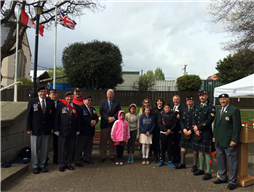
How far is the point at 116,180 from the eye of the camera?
4523mm

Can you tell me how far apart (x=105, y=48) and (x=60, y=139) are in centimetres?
1712

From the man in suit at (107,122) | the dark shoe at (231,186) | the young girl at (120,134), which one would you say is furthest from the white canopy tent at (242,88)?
the man in suit at (107,122)

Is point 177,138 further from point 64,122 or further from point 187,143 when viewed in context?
point 64,122

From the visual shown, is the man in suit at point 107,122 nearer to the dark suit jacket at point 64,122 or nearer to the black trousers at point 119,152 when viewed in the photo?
the black trousers at point 119,152

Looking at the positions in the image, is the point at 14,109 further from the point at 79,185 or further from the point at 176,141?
the point at 176,141

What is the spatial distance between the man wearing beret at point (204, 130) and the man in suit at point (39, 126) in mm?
3754

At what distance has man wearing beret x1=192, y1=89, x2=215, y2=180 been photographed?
4.81 meters

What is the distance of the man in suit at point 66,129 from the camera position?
522cm

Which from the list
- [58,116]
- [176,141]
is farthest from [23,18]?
[176,141]

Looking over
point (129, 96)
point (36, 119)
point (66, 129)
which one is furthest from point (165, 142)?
point (129, 96)

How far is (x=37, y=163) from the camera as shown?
5.08 meters

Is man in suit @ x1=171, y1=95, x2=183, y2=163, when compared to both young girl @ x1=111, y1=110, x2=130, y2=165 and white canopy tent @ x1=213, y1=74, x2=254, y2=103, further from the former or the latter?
white canopy tent @ x1=213, y1=74, x2=254, y2=103

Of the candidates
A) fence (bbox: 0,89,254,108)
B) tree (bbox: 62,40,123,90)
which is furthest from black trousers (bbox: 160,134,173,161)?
tree (bbox: 62,40,123,90)

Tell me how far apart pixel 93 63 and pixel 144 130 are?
50.7 feet
